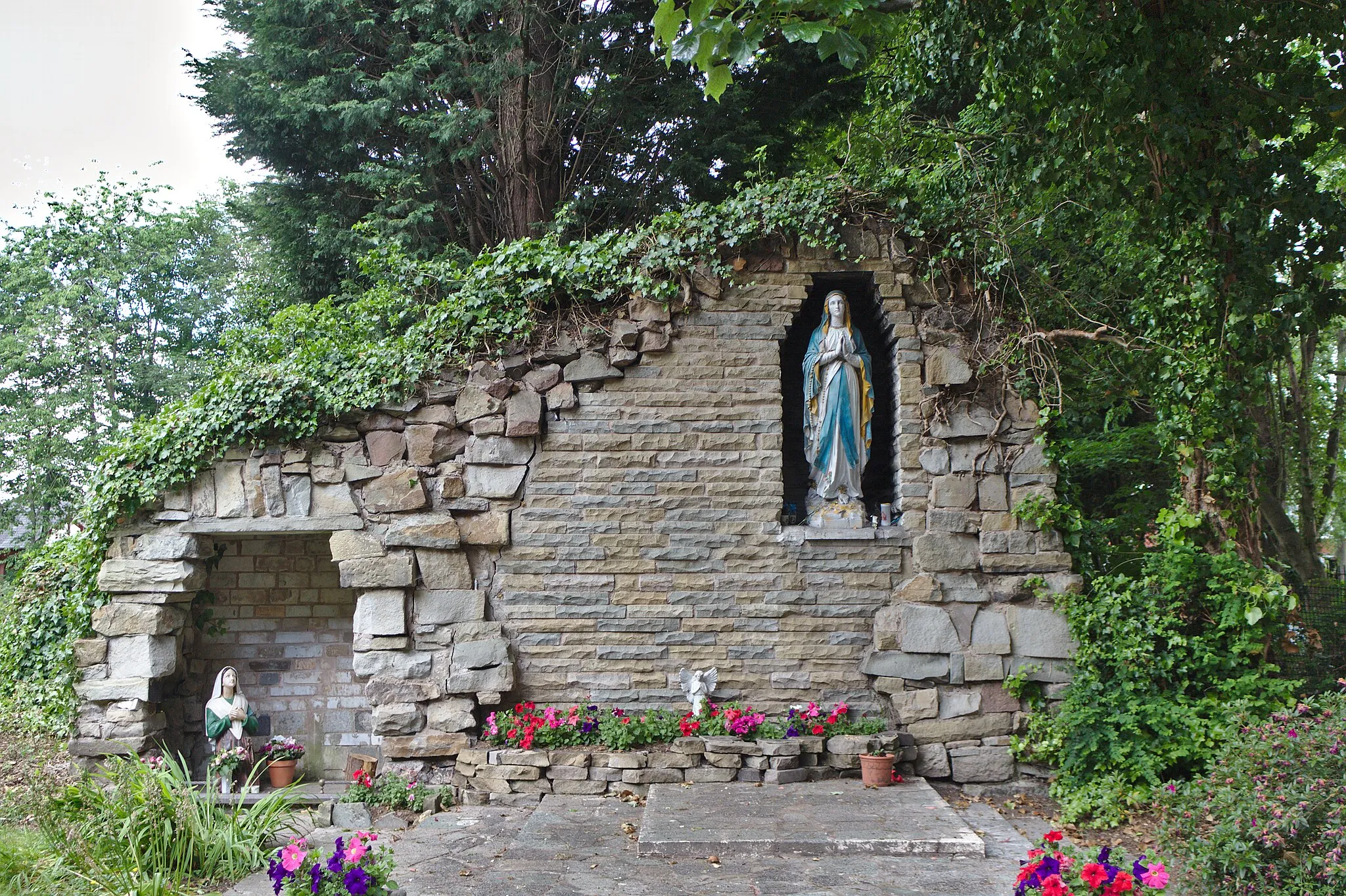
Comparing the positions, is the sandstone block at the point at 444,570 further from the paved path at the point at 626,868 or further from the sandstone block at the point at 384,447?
the paved path at the point at 626,868

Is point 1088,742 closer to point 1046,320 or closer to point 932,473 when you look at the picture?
point 932,473

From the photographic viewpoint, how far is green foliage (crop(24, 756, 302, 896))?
4.30 metres

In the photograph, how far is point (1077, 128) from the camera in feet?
18.6

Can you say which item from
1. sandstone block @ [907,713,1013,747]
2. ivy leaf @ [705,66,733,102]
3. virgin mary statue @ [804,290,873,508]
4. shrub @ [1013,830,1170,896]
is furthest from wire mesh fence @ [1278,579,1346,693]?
ivy leaf @ [705,66,733,102]

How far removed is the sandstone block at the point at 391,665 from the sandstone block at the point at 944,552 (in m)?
3.50

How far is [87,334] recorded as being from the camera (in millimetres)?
13062

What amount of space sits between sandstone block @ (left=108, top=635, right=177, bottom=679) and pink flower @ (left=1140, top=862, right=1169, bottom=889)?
6.17 m

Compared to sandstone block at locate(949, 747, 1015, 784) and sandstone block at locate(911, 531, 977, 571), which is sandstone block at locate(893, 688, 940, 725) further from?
sandstone block at locate(911, 531, 977, 571)

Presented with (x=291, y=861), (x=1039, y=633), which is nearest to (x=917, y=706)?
(x=1039, y=633)

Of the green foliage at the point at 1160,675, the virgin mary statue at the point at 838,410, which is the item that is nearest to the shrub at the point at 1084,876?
Result: the green foliage at the point at 1160,675

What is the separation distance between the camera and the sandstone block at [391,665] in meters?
6.19

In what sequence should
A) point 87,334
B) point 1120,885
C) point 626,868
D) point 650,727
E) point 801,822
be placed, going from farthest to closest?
1. point 87,334
2. point 650,727
3. point 801,822
4. point 626,868
5. point 1120,885

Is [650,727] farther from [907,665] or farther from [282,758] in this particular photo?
[282,758]

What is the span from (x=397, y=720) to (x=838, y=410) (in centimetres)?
374
